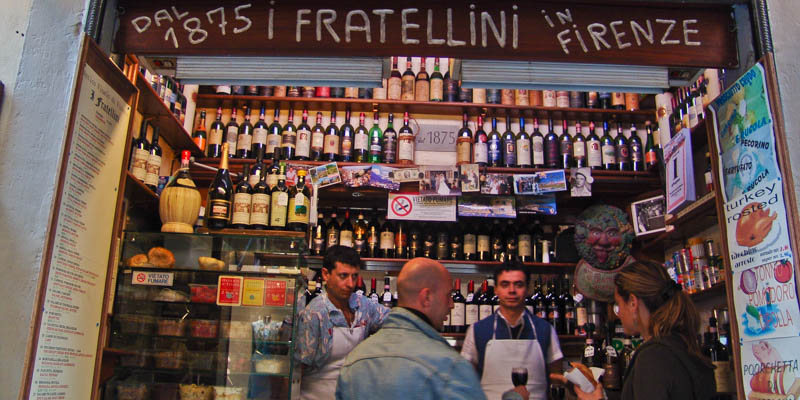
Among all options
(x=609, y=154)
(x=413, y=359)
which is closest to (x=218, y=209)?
(x=413, y=359)

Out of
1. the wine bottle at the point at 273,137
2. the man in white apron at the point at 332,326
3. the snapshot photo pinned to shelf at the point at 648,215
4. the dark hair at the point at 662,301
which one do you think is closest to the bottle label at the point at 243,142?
the wine bottle at the point at 273,137

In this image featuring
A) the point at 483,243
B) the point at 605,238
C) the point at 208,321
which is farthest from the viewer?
the point at 483,243

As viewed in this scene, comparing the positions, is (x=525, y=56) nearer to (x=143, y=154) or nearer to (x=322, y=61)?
(x=322, y=61)

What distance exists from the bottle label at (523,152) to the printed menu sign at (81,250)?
127 inches

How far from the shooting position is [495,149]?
529cm

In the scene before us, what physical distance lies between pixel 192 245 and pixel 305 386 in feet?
3.14

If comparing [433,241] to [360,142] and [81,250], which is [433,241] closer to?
[360,142]

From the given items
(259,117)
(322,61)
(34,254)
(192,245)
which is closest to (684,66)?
(322,61)

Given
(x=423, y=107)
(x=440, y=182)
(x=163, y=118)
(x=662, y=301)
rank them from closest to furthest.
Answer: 1. (x=662, y=301)
2. (x=163, y=118)
3. (x=440, y=182)
4. (x=423, y=107)

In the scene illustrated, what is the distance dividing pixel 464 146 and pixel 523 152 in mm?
464

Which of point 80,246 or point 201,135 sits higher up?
point 201,135

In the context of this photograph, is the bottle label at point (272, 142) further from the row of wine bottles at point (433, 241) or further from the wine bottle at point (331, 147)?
the row of wine bottles at point (433, 241)

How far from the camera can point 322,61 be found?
9.31 feet

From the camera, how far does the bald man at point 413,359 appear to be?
179 cm
